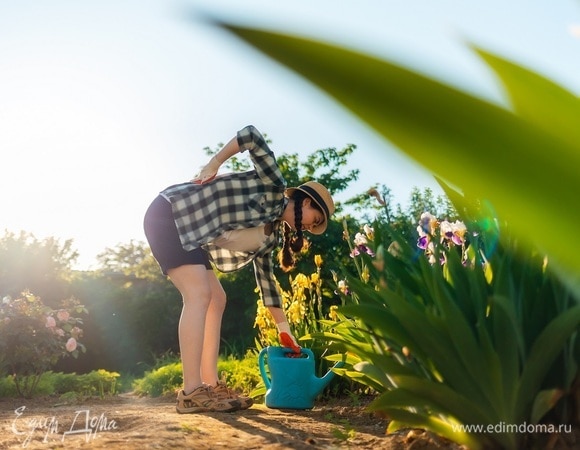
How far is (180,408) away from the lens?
343 centimetres

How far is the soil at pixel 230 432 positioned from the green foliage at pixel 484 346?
9.6 inches

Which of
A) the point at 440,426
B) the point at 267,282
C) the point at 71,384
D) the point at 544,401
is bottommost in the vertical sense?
the point at 71,384

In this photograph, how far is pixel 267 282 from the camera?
3.81m

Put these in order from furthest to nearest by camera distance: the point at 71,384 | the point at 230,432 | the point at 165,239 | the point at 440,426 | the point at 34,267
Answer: the point at 34,267, the point at 71,384, the point at 165,239, the point at 230,432, the point at 440,426

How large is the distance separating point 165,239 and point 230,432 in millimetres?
1183

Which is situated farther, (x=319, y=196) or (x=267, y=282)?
(x=267, y=282)

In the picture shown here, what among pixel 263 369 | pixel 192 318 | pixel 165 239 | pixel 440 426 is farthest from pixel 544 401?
A: pixel 263 369

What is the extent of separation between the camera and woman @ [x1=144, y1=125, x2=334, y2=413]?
11.0ft

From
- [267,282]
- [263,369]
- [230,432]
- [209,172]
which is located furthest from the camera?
[263,369]

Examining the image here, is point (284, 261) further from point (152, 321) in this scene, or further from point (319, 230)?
point (152, 321)

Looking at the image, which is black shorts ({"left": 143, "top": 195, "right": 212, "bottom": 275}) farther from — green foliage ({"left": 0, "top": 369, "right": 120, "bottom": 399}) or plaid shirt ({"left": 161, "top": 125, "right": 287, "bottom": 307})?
green foliage ({"left": 0, "top": 369, "right": 120, "bottom": 399})

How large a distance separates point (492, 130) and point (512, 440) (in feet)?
5.58

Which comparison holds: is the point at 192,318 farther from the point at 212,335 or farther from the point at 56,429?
the point at 56,429

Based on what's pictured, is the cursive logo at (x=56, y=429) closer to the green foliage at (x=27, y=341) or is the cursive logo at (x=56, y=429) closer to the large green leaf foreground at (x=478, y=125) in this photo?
the large green leaf foreground at (x=478, y=125)
